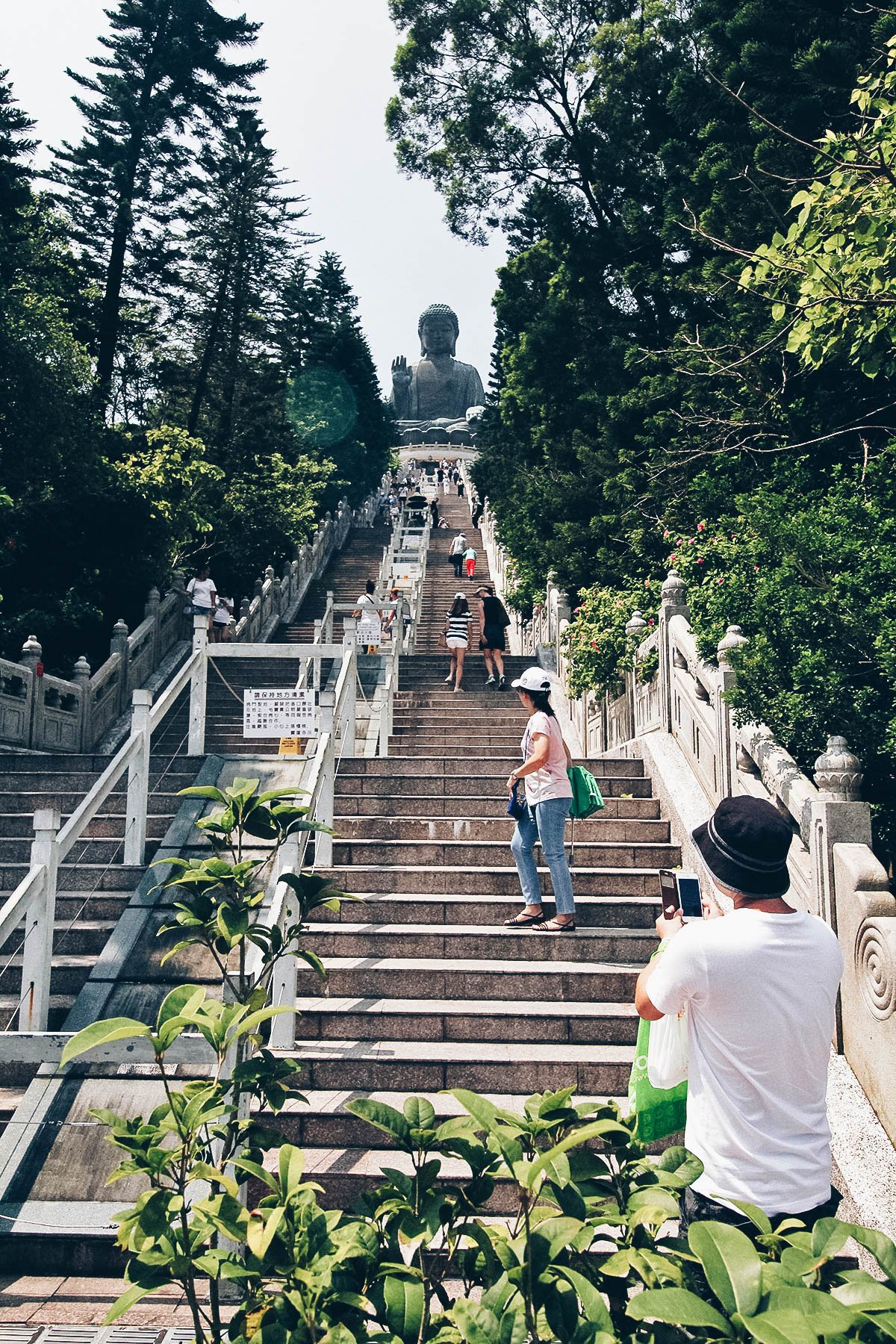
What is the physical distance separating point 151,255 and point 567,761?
74.5 ft

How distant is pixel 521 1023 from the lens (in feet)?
18.4

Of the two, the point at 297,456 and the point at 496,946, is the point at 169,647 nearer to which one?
the point at 496,946

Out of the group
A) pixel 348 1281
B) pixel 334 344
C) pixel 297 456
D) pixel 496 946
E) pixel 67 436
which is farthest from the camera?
pixel 334 344

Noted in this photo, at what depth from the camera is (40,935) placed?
5.62 metres

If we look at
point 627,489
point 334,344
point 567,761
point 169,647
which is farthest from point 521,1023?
point 334,344

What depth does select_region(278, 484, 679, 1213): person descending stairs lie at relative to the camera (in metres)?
5.22

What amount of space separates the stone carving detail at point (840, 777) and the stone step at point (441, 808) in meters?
2.93

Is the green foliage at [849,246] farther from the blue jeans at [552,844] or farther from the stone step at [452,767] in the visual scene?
the stone step at [452,767]

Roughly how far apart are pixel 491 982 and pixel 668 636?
4129 mm

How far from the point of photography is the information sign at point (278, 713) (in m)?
8.79

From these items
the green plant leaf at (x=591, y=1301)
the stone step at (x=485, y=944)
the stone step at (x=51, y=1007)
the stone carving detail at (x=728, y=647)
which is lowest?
the stone step at (x=51, y=1007)

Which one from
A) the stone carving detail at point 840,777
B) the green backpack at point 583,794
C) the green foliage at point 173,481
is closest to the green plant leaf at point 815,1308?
the stone carving detail at point 840,777

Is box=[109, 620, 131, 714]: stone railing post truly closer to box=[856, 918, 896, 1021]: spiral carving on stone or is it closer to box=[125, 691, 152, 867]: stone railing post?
box=[125, 691, 152, 867]: stone railing post

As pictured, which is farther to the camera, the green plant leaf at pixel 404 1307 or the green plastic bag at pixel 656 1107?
the green plastic bag at pixel 656 1107
